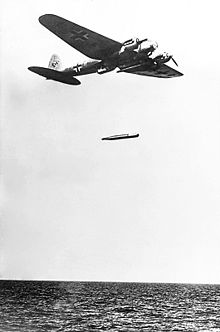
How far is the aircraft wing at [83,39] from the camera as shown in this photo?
2238cm

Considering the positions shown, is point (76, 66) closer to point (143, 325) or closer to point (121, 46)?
point (121, 46)

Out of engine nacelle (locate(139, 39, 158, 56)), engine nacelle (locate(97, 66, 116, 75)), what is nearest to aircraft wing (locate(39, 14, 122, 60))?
engine nacelle (locate(97, 66, 116, 75))

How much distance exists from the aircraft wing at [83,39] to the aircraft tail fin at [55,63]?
226 cm

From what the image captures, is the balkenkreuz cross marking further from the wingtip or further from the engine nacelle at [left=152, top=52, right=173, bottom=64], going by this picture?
the engine nacelle at [left=152, top=52, right=173, bottom=64]

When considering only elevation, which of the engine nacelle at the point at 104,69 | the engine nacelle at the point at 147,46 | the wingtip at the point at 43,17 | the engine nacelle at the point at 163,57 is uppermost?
the wingtip at the point at 43,17

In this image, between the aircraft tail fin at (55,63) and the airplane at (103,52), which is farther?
the aircraft tail fin at (55,63)

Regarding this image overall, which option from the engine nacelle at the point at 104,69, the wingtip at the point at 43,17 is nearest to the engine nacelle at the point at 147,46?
the engine nacelle at the point at 104,69

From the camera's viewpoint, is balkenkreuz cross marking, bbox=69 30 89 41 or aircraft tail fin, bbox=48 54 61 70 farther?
aircraft tail fin, bbox=48 54 61 70

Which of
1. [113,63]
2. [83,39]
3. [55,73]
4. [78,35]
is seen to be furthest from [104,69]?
[55,73]

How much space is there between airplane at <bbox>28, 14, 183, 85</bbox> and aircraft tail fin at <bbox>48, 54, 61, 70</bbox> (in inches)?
42.2

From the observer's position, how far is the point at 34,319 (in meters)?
34.9

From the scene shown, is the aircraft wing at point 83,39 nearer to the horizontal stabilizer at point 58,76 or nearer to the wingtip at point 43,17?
the wingtip at point 43,17

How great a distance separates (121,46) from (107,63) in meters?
1.05

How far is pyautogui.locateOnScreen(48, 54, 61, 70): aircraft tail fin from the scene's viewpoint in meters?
26.5
